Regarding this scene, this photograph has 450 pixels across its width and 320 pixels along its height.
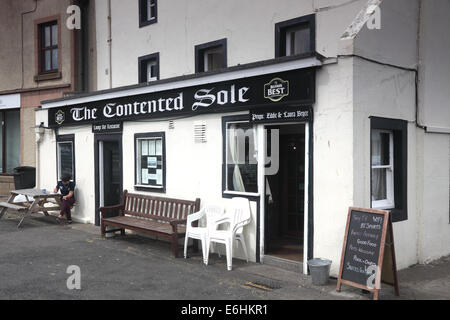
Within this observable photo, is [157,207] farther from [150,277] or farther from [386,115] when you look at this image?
[386,115]

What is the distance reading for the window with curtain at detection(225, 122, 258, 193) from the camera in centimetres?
845

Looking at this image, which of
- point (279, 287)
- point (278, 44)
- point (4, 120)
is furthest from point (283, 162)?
point (4, 120)

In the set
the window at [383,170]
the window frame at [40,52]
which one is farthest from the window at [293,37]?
the window frame at [40,52]

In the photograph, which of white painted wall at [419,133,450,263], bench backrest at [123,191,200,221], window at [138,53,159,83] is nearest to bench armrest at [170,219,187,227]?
bench backrest at [123,191,200,221]

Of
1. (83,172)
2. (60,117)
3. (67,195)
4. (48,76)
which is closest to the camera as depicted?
(67,195)

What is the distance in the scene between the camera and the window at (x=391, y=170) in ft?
26.2

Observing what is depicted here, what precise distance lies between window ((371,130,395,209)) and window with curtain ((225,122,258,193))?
2007mm

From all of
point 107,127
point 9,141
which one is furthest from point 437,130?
point 9,141

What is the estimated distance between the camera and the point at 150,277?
7.21 meters

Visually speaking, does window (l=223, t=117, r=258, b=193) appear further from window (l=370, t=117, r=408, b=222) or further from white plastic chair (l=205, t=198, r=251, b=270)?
window (l=370, t=117, r=408, b=222)

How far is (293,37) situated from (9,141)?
12.3m

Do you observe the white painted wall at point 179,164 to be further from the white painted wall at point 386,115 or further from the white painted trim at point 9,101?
the white painted trim at point 9,101

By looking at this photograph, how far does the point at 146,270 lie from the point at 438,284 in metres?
4.48
